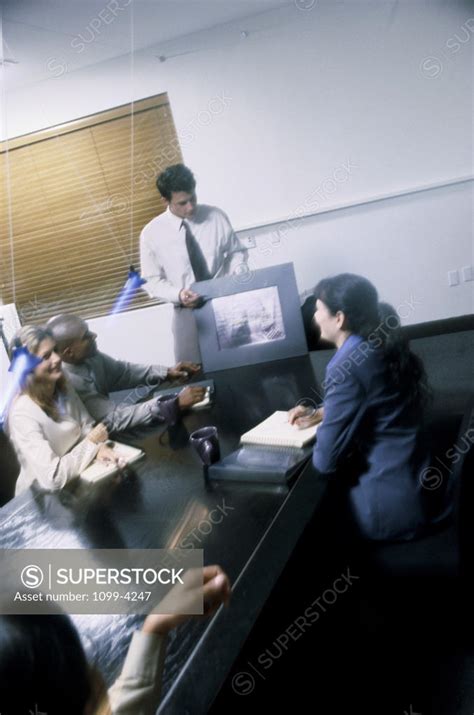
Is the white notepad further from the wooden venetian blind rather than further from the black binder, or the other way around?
the wooden venetian blind

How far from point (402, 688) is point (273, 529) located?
1.70ft

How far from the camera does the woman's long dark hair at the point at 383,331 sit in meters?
1.23

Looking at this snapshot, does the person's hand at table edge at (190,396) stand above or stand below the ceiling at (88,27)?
below

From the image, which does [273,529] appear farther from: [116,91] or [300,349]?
[116,91]

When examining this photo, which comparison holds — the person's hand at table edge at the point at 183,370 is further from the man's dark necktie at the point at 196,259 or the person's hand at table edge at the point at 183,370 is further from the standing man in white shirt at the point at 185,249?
the man's dark necktie at the point at 196,259

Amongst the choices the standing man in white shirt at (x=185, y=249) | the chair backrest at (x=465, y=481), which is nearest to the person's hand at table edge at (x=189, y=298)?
the standing man in white shirt at (x=185, y=249)

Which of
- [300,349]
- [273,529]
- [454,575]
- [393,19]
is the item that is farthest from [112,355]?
[393,19]

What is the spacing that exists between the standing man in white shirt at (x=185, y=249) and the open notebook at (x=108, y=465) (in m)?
0.51

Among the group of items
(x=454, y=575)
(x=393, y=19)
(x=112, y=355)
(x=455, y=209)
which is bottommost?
(x=454, y=575)

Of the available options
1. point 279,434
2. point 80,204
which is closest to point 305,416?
point 279,434

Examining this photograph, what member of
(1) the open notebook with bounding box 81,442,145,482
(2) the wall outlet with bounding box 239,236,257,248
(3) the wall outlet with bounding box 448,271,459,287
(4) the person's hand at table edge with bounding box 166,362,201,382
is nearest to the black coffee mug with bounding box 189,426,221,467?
(1) the open notebook with bounding box 81,442,145,482

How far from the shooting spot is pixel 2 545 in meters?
0.99

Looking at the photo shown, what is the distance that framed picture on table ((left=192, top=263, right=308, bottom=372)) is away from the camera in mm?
1507

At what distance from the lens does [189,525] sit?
2.87ft
